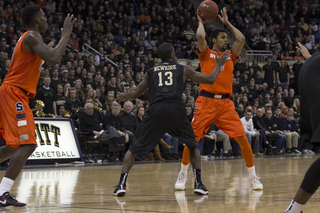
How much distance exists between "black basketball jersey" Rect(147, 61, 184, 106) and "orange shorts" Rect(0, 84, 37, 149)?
148 centimetres

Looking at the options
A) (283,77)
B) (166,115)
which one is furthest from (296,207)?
(283,77)

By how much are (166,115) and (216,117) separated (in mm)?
918

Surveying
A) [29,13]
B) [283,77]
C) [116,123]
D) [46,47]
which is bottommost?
[116,123]

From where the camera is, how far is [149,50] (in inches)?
677

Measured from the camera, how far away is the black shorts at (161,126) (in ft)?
15.3

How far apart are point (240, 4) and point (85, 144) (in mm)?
15259

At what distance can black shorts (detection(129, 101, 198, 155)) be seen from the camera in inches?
183

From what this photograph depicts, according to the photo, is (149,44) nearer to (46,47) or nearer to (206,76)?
(206,76)

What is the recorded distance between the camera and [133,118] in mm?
10742

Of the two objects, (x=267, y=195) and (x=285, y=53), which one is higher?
(x=285, y=53)

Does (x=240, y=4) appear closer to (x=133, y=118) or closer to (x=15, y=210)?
(x=133, y=118)

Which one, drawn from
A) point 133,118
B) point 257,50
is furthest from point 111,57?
point 257,50

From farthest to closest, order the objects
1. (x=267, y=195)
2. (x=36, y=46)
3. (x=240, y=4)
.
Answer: (x=240, y=4)
(x=267, y=195)
(x=36, y=46)

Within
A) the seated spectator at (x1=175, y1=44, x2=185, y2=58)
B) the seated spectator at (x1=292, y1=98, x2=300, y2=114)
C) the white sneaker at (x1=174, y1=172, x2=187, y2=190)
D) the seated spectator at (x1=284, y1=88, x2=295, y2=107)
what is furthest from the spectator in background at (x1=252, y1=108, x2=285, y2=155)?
the white sneaker at (x1=174, y1=172, x2=187, y2=190)
